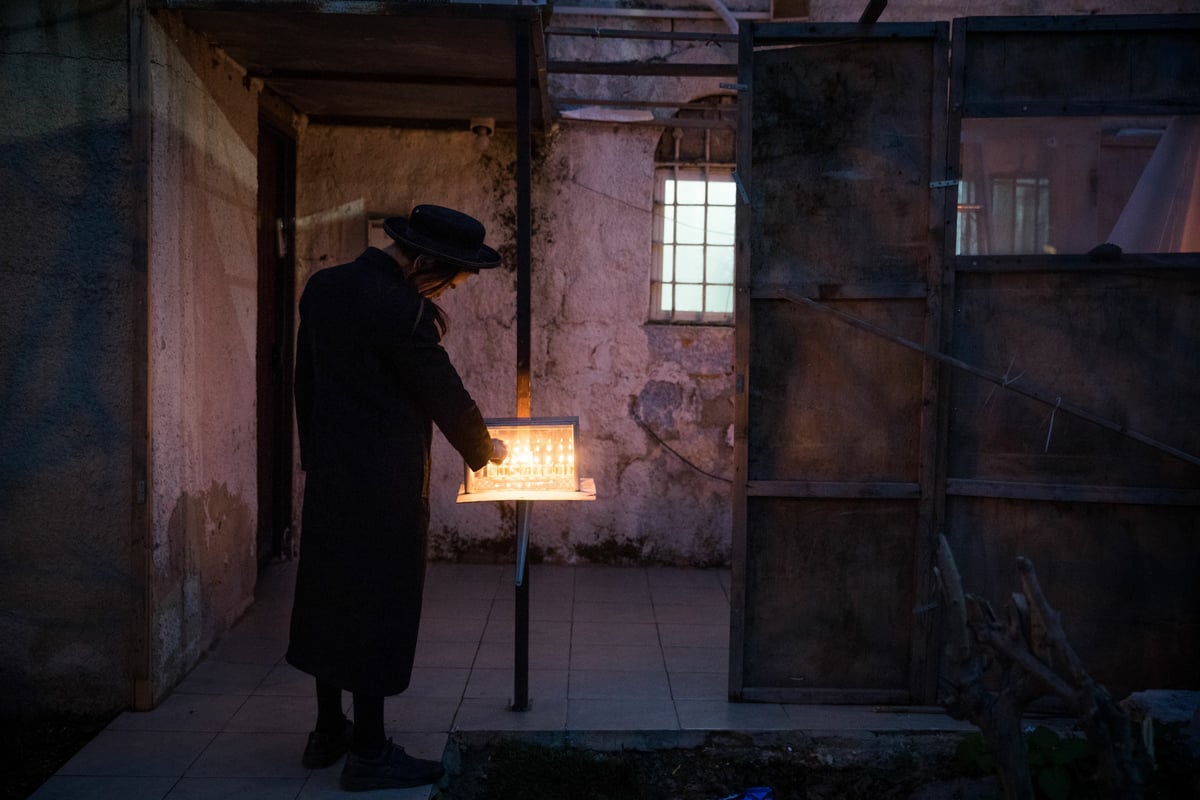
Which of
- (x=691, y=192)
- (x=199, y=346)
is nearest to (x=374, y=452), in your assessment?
(x=199, y=346)

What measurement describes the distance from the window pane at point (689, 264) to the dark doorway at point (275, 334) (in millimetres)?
2786

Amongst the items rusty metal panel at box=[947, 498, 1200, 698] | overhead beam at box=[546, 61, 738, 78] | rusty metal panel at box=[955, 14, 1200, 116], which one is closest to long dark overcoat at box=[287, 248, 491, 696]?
overhead beam at box=[546, 61, 738, 78]

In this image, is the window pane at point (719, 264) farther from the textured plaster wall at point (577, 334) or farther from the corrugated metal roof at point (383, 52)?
the corrugated metal roof at point (383, 52)

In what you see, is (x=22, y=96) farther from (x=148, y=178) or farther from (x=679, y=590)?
(x=679, y=590)

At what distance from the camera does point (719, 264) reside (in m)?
7.68

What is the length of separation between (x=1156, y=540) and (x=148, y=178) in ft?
15.9

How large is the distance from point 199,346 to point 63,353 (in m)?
0.76

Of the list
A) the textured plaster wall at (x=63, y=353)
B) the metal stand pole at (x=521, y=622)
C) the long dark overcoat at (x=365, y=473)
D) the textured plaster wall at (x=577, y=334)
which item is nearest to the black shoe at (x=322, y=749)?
the long dark overcoat at (x=365, y=473)

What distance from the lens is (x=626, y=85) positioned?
7398 mm

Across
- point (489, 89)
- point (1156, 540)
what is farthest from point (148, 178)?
point (1156, 540)

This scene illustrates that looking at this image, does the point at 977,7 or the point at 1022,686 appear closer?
the point at 1022,686

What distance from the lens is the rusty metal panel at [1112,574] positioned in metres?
4.72

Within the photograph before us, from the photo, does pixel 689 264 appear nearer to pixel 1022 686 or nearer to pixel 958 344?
pixel 958 344

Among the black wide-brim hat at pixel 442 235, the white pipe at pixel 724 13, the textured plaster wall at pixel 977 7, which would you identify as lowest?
the black wide-brim hat at pixel 442 235
